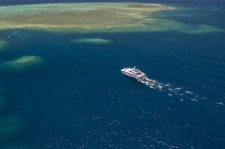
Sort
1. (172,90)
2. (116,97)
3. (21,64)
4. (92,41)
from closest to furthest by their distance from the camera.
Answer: (116,97), (172,90), (21,64), (92,41)

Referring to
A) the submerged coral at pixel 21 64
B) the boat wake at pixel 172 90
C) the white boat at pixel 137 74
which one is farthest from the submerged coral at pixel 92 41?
the boat wake at pixel 172 90

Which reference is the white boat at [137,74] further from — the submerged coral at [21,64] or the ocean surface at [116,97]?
the submerged coral at [21,64]

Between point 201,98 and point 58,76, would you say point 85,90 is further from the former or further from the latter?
point 201,98

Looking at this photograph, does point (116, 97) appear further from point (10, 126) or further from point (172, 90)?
point (10, 126)

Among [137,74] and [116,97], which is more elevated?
[137,74]

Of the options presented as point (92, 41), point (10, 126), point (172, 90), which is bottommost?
point (10, 126)

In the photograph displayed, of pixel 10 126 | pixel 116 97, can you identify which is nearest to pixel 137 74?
pixel 116 97

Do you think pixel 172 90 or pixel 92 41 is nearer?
→ pixel 172 90
